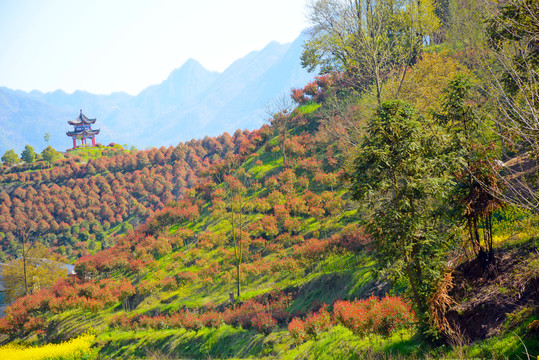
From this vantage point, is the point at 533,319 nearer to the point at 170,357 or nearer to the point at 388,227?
the point at 388,227

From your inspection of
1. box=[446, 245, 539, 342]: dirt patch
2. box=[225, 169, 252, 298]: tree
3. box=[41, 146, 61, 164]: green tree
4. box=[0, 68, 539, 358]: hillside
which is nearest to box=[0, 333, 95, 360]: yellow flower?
box=[0, 68, 539, 358]: hillside

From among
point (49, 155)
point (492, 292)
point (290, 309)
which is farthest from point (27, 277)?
point (49, 155)

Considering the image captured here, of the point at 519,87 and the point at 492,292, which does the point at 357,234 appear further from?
the point at 519,87

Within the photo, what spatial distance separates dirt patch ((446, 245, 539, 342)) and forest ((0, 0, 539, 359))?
43 millimetres

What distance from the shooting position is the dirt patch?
915 cm

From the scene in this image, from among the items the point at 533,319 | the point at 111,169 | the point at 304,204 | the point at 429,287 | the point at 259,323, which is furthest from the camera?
the point at 111,169

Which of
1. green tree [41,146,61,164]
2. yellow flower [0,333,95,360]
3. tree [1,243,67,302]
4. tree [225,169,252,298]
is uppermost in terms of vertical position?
green tree [41,146,61,164]

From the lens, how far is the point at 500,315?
9.21 m

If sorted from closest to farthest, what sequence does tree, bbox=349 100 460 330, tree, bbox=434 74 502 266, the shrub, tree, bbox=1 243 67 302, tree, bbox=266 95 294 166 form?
tree, bbox=349 100 460 330
tree, bbox=434 74 502 266
the shrub
tree, bbox=266 95 294 166
tree, bbox=1 243 67 302

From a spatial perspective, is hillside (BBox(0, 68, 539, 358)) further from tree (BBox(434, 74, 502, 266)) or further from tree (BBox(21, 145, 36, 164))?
tree (BBox(21, 145, 36, 164))

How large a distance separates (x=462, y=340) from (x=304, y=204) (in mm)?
20372

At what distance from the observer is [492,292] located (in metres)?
9.84

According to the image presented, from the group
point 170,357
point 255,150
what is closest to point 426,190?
point 170,357

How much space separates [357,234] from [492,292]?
1064 cm
